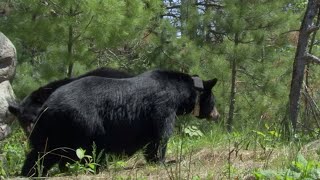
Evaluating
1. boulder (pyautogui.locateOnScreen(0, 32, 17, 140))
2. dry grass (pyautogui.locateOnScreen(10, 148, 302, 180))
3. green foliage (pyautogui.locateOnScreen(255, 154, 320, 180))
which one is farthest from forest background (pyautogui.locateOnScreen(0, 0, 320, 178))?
green foliage (pyautogui.locateOnScreen(255, 154, 320, 180))

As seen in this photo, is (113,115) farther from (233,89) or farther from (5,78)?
(233,89)

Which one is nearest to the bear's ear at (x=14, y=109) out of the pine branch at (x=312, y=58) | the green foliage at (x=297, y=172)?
the pine branch at (x=312, y=58)

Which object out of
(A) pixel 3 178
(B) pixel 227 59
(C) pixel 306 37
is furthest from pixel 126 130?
(B) pixel 227 59

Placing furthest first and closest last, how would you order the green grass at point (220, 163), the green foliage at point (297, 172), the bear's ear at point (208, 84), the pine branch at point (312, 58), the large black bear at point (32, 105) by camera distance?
the pine branch at point (312, 58) < the large black bear at point (32, 105) < the bear's ear at point (208, 84) < the green grass at point (220, 163) < the green foliage at point (297, 172)

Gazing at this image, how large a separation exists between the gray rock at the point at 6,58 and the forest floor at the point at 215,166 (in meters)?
3.22

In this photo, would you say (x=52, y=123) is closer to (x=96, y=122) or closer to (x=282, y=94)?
(x=96, y=122)

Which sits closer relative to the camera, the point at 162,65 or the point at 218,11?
the point at 162,65

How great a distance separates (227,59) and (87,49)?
3.49 metres

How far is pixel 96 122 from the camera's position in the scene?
649cm

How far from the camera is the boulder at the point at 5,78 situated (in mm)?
9117

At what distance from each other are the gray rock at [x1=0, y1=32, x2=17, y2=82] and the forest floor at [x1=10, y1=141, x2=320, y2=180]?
3.22m

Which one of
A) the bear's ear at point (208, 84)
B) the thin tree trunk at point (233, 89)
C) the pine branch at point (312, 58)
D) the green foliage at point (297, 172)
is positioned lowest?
the thin tree trunk at point (233, 89)

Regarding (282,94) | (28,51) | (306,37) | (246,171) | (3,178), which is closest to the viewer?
(3,178)

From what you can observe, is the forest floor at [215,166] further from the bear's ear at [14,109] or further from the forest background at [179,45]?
the forest background at [179,45]
